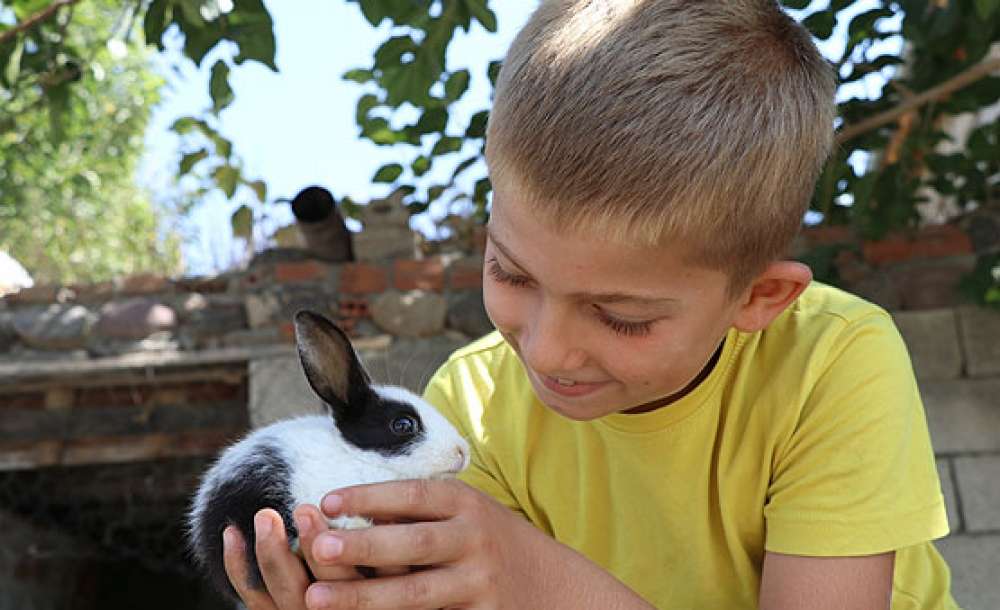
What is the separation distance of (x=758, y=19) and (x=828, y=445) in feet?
1.99

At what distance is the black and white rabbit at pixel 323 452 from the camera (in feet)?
4.69

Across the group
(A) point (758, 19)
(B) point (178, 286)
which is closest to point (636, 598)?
(A) point (758, 19)

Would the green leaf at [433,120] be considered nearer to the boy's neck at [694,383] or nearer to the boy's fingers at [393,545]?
the boy's neck at [694,383]

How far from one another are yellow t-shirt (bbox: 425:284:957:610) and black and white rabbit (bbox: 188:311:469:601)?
32 cm

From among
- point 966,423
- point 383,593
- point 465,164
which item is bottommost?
point 966,423

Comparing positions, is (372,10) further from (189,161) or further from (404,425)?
(189,161)

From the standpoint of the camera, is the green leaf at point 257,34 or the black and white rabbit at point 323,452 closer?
the black and white rabbit at point 323,452

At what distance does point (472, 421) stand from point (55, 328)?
7.54 feet

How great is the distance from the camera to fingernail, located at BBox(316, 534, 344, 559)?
1206mm

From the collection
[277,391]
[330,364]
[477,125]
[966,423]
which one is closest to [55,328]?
[277,391]

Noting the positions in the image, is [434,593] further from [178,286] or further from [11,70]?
[178,286]

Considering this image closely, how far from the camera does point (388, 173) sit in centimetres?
325

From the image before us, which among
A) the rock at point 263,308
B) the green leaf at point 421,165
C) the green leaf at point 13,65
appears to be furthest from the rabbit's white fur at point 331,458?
the rock at point 263,308

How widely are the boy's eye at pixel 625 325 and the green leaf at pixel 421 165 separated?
→ 6.37ft
